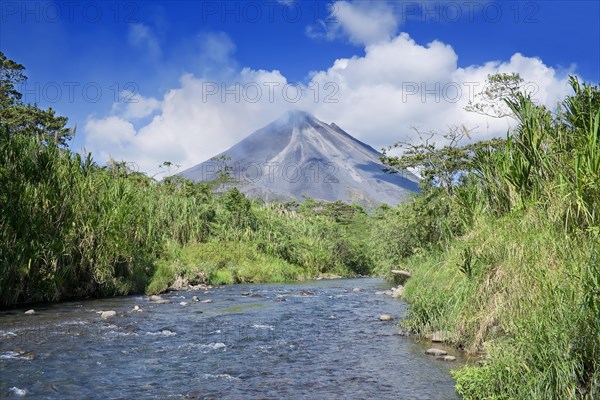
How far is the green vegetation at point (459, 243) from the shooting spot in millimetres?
5340

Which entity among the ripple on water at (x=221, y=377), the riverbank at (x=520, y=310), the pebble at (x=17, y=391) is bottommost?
the ripple on water at (x=221, y=377)

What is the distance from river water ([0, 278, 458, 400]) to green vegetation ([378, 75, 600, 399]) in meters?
0.92

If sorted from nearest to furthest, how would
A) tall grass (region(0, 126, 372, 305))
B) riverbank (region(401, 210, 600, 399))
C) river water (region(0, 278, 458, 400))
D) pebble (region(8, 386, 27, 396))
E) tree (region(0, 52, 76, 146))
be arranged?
riverbank (region(401, 210, 600, 399)) < pebble (region(8, 386, 27, 396)) < river water (region(0, 278, 458, 400)) < tall grass (region(0, 126, 372, 305)) < tree (region(0, 52, 76, 146))

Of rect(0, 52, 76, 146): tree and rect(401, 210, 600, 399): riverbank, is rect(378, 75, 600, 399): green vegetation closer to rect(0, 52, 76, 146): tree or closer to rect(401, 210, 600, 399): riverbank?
rect(401, 210, 600, 399): riverbank

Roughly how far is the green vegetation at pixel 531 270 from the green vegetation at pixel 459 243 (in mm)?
23

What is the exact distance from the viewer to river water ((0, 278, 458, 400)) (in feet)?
21.7

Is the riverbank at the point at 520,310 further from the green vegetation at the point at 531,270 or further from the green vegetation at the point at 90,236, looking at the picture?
the green vegetation at the point at 90,236

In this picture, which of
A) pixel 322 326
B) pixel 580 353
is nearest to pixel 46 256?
pixel 322 326

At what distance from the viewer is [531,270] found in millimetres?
6629

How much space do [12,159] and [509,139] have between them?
520 inches

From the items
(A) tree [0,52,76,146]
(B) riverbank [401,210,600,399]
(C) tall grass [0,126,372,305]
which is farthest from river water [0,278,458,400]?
(A) tree [0,52,76,146]

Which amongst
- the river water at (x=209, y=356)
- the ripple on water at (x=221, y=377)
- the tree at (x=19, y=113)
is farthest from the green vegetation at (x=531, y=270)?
the tree at (x=19, y=113)

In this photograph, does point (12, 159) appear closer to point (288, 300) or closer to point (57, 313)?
point (57, 313)

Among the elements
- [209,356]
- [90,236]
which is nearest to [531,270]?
[209,356]
